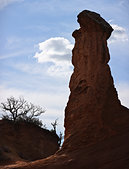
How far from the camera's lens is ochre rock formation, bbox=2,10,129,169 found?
Answer: 11.5 m

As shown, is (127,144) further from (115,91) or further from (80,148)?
(115,91)

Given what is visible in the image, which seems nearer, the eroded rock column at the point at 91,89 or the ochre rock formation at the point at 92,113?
the ochre rock formation at the point at 92,113

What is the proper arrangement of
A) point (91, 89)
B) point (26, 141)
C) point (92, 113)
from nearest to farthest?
point (92, 113), point (91, 89), point (26, 141)

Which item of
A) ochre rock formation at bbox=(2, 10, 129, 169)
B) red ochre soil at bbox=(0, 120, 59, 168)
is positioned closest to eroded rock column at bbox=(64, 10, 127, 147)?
ochre rock formation at bbox=(2, 10, 129, 169)

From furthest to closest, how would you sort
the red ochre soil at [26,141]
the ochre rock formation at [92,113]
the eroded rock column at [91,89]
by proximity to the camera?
the red ochre soil at [26,141], the eroded rock column at [91,89], the ochre rock formation at [92,113]

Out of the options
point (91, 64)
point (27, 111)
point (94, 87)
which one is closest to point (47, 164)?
point (94, 87)

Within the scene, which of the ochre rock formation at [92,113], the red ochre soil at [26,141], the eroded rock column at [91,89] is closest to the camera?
the ochre rock formation at [92,113]

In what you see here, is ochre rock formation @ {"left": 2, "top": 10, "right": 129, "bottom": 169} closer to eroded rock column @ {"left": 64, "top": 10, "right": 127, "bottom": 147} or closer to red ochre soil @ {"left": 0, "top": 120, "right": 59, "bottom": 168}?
eroded rock column @ {"left": 64, "top": 10, "right": 127, "bottom": 147}

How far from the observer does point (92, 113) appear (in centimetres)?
1334

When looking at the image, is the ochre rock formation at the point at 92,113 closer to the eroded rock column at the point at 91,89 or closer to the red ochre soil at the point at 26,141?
the eroded rock column at the point at 91,89

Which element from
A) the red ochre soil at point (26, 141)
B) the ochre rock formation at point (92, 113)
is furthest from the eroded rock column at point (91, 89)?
the red ochre soil at point (26, 141)

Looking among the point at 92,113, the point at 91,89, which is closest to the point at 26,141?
the point at 91,89

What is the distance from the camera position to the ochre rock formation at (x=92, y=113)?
11.5 metres

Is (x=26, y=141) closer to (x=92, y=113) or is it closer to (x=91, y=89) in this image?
(x=91, y=89)
